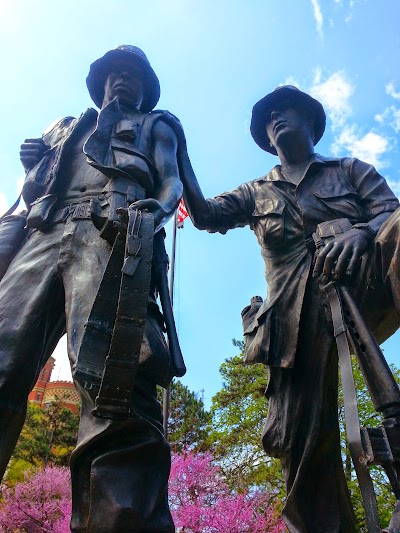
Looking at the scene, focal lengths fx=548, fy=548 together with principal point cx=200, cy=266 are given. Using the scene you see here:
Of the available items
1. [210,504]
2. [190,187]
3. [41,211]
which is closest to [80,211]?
[41,211]

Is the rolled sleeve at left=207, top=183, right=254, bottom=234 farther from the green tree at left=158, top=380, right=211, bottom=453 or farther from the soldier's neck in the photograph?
the green tree at left=158, top=380, right=211, bottom=453

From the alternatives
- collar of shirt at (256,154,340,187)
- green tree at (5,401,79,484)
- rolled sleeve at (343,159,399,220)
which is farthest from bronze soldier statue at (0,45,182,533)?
green tree at (5,401,79,484)

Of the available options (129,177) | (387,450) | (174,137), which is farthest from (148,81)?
(387,450)

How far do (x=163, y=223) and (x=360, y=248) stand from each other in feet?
3.67

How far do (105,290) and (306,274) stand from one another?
1.53 m

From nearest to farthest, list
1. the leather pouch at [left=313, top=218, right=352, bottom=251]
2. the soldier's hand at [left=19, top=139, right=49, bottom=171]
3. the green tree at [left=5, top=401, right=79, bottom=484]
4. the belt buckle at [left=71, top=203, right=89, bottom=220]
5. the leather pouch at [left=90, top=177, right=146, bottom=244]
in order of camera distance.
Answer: the leather pouch at [left=90, top=177, right=146, bottom=244]
the belt buckle at [left=71, top=203, right=89, bottom=220]
the leather pouch at [left=313, top=218, right=352, bottom=251]
the soldier's hand at [left=19, top=139, right=49, bottom=171]
the green tree at [left=5, top=401, right=79, bottom=484]

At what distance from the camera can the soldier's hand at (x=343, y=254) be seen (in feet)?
10.0

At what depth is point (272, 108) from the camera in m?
4.10

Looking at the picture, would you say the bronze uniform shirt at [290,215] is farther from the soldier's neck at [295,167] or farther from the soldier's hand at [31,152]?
the soldier's hand at [31,152]

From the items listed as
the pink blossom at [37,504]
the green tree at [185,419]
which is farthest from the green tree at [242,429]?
the pink blossom at [37,504]

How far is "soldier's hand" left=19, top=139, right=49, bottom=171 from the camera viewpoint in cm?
347

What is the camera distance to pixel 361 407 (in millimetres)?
13594

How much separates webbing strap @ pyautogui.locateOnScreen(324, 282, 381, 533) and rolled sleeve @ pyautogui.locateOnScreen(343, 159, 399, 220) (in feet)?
3.01

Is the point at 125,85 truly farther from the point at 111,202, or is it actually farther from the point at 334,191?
the point at 334,191
